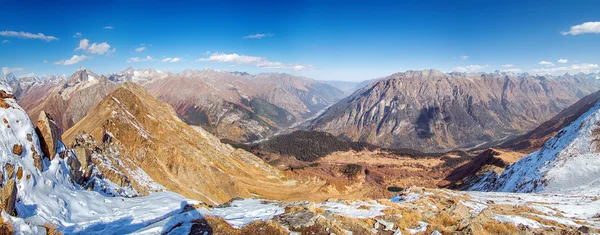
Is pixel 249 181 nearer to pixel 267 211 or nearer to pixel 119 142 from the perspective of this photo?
pixel 119 142

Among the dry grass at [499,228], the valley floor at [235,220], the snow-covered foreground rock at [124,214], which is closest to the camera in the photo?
the snow-covered foreground rock at [124,214]

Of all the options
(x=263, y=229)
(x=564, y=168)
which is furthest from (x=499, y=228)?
(x=564, y=168)

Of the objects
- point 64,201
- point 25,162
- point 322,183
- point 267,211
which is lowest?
point 322,183

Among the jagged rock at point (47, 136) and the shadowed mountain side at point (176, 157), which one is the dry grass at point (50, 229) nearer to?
the jagged rock at point (47, 136)

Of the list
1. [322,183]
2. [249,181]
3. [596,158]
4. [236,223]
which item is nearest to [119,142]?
[249,181]

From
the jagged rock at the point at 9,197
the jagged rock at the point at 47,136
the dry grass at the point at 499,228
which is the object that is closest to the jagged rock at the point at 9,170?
the jagged rock at the point at 9,197

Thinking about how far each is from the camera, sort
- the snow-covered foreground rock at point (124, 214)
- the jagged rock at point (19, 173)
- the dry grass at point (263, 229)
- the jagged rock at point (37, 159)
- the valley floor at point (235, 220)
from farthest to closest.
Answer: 1. the dry grass at point (263, 229)
2. the jagged rock at point (37, 159)
3. the valley floor at point (235, 220)
4. the jagged rock at point (19, 173)
5. the snow-covered foreground rock at point (124, 214)

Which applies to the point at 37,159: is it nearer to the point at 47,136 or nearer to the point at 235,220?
the point at 47,136
